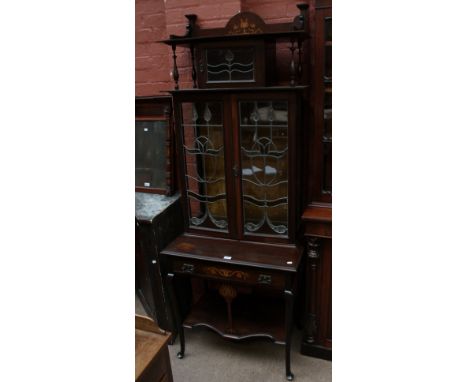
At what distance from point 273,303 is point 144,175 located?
1.16m

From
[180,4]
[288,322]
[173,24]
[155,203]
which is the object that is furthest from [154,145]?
[288,322]

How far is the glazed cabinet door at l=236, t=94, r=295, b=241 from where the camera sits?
1784mm

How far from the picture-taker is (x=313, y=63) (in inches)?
71.1

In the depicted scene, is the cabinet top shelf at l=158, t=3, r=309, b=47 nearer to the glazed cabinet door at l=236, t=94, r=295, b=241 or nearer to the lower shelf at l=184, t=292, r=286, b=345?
the glazed cabinet door at l=236, t=94, r=295, b=241

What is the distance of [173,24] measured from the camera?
2094 millimetres

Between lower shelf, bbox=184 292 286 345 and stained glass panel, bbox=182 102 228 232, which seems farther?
lower shelf, bbox=184 292 286 345

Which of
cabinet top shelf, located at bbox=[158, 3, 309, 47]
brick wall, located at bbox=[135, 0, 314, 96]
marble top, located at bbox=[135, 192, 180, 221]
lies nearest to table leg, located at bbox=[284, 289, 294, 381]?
marble top, located at bbox=[135, 192, 180, 221]

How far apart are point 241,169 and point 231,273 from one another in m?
0.54

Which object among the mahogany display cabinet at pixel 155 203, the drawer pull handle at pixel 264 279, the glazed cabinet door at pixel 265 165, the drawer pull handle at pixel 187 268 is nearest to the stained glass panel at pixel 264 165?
the glazed cabinet door at pixel 265 165

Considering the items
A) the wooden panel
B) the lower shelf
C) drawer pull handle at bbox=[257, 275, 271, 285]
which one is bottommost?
the lower shelf

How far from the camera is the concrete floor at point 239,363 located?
6.50ft

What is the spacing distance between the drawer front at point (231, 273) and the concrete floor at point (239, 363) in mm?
536

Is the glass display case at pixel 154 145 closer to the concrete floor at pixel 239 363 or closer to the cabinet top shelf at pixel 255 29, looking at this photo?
the cabinet top shelf at pixel 255 29

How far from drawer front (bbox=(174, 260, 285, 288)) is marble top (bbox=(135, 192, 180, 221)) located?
308 millimetres
